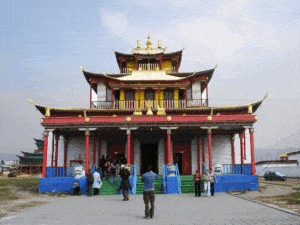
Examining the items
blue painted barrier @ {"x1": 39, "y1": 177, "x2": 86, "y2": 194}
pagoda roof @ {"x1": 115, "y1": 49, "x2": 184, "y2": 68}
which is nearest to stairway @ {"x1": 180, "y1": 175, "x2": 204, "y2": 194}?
blue painted barrier @ {"x1": 39, "y1": 177, "x2": 86, "y2": 194}

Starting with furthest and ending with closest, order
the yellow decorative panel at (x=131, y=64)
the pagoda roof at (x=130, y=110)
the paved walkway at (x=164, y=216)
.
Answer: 1. the yellow decorative panel at (x=131, y=64)
2. the pagoda roof at (x=130, y=110)
3. the paved walkway at (x=164, y=216)

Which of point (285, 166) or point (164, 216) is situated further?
point (285, 166)

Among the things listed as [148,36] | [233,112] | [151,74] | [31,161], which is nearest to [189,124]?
[233,112]

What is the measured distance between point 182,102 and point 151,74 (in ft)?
14.0

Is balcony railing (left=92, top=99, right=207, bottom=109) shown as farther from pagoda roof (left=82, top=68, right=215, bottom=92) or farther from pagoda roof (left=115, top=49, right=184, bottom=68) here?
pagoda roof (left=115, top=49, right=184, bottom=68)

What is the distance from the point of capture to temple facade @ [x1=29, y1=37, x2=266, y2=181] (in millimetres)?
21312

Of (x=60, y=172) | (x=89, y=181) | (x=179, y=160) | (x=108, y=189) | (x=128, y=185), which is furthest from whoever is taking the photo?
(x=179, y=160)

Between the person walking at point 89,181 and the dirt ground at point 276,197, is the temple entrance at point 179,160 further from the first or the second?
the person walking at point 89,181

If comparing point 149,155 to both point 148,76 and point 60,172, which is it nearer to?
point 148,76

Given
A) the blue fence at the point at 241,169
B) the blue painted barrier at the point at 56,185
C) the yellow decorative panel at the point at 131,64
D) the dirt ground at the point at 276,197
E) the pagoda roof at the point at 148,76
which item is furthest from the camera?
the yellow decorative panel at the point at 131,64

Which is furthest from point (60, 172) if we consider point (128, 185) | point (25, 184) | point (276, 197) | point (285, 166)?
point (285, 166)

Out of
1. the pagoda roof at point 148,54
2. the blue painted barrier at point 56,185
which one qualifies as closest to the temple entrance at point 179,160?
the blue painted barrier at point 56,185

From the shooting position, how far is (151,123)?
70.0ft

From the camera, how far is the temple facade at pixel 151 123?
21.3 metres
